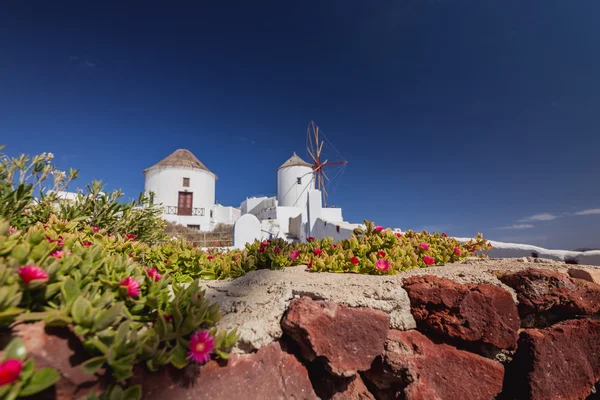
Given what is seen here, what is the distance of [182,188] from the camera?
1988 cm

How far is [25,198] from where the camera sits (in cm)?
217

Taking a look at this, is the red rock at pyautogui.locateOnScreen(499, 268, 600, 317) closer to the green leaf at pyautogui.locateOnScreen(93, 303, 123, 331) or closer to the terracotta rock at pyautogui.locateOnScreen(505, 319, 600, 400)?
the terracotta rock at pyautogui.locateOnScreen(505, 319, 600, 400)

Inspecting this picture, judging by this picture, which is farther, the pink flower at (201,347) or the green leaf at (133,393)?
the pink flower at (201,347)

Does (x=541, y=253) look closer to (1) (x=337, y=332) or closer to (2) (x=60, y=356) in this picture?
(1) (x=337, y=332)

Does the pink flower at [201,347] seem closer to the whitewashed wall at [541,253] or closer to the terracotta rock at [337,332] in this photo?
the terracotta rock at [337,332]

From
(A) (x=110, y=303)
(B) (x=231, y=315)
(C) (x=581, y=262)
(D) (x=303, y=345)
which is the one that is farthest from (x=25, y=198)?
(C) (x=581, y=262)

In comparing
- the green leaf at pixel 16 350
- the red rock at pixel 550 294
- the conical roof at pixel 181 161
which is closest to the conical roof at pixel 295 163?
the conical roof at pixel 181 161

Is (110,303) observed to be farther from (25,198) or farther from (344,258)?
(25,198)

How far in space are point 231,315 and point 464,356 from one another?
4.31ft

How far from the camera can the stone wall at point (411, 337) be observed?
1256mm

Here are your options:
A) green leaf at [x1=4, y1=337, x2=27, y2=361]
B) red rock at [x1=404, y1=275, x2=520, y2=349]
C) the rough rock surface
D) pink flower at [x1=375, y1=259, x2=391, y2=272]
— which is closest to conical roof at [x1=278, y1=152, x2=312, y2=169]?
pink flower at [x1=375, y1=259, x2=391, y2=272]

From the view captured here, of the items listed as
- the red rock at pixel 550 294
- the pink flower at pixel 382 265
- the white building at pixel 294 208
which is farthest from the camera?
the white building at pixel 294 208

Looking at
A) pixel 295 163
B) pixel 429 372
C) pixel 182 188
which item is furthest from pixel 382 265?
pixel 295 163

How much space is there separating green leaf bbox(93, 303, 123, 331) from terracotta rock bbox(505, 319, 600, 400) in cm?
214
